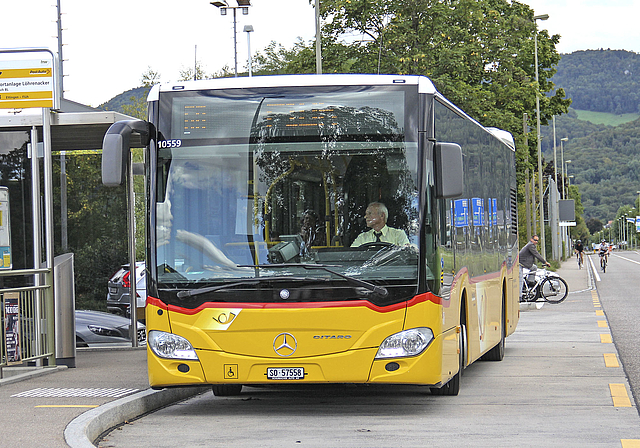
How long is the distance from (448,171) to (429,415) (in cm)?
209

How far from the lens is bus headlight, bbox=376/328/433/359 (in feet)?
26.8

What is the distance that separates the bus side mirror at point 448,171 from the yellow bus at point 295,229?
0.5 inches

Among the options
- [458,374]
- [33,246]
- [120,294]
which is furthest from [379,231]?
[120,294]

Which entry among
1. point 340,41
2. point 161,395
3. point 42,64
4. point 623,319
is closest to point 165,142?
point 161,395

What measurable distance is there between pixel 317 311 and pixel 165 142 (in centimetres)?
194

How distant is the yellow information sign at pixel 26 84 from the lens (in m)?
12.3

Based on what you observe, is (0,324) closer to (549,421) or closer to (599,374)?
(549,421)

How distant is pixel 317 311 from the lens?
321 inches

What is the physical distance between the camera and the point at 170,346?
841cm

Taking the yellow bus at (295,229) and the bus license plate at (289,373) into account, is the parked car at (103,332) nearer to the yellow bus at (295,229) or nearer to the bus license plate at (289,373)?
the yellow bus at (295,229)

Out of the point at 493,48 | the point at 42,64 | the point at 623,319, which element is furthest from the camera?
the point at 493,48

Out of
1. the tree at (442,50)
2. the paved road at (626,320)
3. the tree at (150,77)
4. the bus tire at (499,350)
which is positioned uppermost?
the tree at (150,77)

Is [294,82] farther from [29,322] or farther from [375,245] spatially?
[29,322]

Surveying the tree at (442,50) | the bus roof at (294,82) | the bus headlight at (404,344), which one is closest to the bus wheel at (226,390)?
the bus headlight at (404,344)
